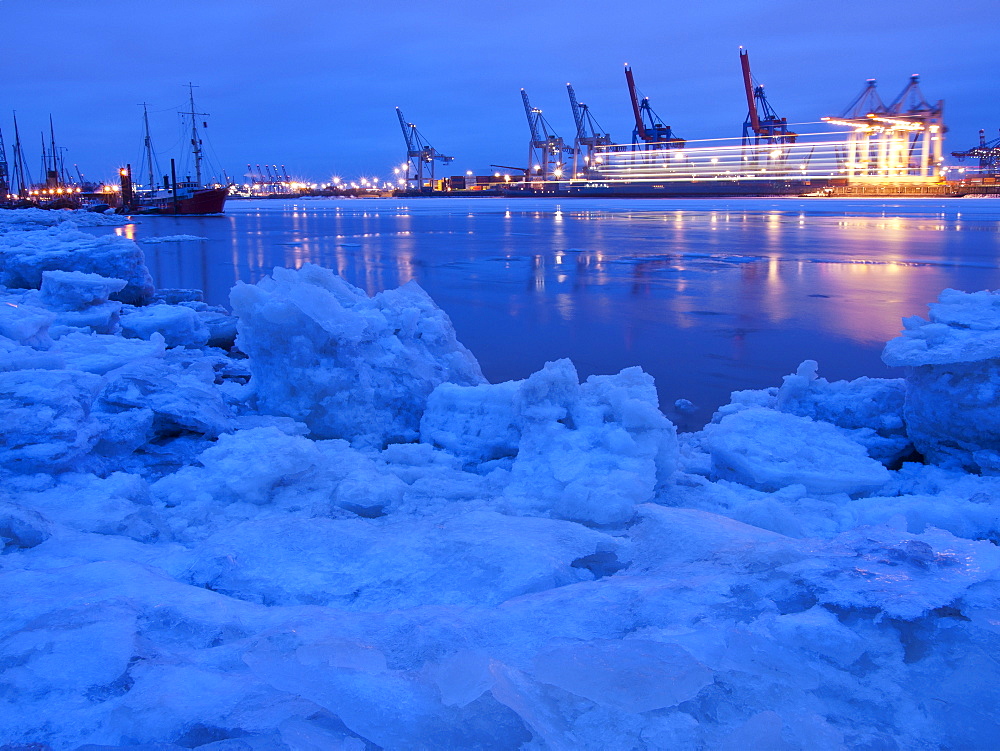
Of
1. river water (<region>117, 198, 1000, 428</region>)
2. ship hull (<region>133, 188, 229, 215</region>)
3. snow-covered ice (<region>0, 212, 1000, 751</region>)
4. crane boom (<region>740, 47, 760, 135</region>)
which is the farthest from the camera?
crane boom (<region>740, 47, 760, 135</region>)

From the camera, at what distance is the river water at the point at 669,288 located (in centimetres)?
566

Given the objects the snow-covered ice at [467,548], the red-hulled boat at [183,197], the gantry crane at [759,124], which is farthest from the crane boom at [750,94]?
the snow-covered ice at [467,548]

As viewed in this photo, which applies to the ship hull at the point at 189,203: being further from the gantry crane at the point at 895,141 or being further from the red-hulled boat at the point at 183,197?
the gantry crane at the point at 895,141

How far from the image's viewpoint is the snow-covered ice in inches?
50.3

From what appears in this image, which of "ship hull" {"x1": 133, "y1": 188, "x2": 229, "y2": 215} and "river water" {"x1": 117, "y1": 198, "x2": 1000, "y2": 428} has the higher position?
"ship hull" {"x1": 133, "y1": 188, "x2": 229, "y2": 215}

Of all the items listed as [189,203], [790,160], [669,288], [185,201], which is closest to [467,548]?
[669,288]

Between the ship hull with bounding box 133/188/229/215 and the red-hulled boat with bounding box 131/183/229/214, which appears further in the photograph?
the red-hulled boat with bounding box 131/183/229/214

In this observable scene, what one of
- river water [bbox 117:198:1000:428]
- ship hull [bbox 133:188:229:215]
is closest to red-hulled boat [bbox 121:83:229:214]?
ship hull [bbox 133:188:229:215]

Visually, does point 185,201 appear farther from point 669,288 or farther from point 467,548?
point 467,548

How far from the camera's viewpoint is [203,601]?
1.79 meters

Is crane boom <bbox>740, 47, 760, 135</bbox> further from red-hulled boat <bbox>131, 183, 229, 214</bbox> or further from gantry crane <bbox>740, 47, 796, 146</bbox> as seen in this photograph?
red-hulled boat <bbox>131, 183, 229, 214</bbox>

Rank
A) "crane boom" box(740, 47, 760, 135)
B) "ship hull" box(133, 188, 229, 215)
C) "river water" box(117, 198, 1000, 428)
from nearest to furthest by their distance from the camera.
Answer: "river water" box(117, 198, 1000, 428)
"ship hull" box(133, 188, 229, 215)
"crane boom" box(740, 47, 760, 135)

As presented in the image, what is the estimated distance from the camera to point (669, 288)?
32.1 feet

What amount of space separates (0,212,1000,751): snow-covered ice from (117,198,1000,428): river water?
4.25ft
